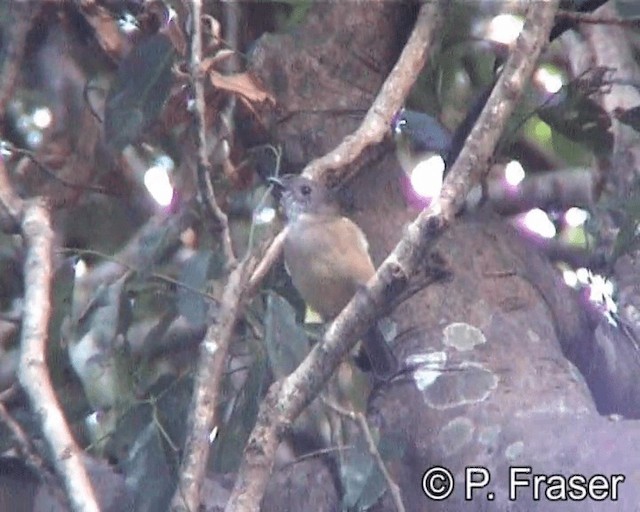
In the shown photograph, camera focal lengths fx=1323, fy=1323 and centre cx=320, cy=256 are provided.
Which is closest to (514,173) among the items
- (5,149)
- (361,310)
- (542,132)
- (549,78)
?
(542,132)

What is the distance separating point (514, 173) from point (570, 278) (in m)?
0.36

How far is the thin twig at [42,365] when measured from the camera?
1.87 m

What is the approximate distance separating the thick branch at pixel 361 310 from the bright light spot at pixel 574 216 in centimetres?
135

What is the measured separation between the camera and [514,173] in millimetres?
3320

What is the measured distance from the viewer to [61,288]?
8.53 ft

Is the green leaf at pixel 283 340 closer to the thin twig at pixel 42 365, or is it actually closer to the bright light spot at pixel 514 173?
the thin twig at pixel 42 365

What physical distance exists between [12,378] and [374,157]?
0.96 m

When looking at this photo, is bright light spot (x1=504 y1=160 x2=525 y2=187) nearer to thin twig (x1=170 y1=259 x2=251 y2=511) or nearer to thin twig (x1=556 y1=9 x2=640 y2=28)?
thin twig (x1=556 y1=9 x2=640 y2=28)

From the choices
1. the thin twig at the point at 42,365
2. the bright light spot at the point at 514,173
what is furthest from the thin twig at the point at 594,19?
the thin twig at the point at 42,365

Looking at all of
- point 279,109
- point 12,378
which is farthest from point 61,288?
point 279,109

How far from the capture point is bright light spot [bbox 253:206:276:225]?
2.60 meters

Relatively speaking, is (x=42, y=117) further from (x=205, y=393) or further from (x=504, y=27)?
(x=205, y=393)

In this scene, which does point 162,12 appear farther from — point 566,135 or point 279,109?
point 566,135

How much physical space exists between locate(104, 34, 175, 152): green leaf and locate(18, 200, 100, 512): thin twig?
0.68 ft
